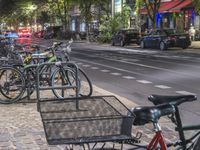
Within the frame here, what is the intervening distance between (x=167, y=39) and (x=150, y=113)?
3267 centimetres

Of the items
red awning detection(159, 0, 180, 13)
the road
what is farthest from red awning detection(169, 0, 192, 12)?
the road

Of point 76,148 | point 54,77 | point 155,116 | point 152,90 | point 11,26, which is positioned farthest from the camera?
point 11,26

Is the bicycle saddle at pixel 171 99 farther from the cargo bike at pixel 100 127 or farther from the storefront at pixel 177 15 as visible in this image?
the storefront at pixel 177 15

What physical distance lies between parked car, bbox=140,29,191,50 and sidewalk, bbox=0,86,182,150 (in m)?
26.6

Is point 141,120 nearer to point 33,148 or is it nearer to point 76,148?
point 76,148

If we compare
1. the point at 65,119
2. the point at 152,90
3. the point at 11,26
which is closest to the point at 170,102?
the point at 65,119

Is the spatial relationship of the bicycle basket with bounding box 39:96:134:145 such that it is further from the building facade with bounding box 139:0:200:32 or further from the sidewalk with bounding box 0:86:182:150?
the building facade with bounding box 139:0:200:32

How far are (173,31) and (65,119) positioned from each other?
34.1 metres

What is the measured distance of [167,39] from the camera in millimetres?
35938

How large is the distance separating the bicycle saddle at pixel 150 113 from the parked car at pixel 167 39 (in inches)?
1272

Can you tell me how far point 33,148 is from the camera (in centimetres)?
662

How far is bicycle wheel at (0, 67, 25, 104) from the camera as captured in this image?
1086 cm

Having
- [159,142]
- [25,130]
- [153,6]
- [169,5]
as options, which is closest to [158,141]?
[159,142]

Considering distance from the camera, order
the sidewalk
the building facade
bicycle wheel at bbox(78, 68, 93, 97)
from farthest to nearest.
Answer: the building facade → bicycle wheel at bbox(78, 68, 93, 97) → the sidewalk
